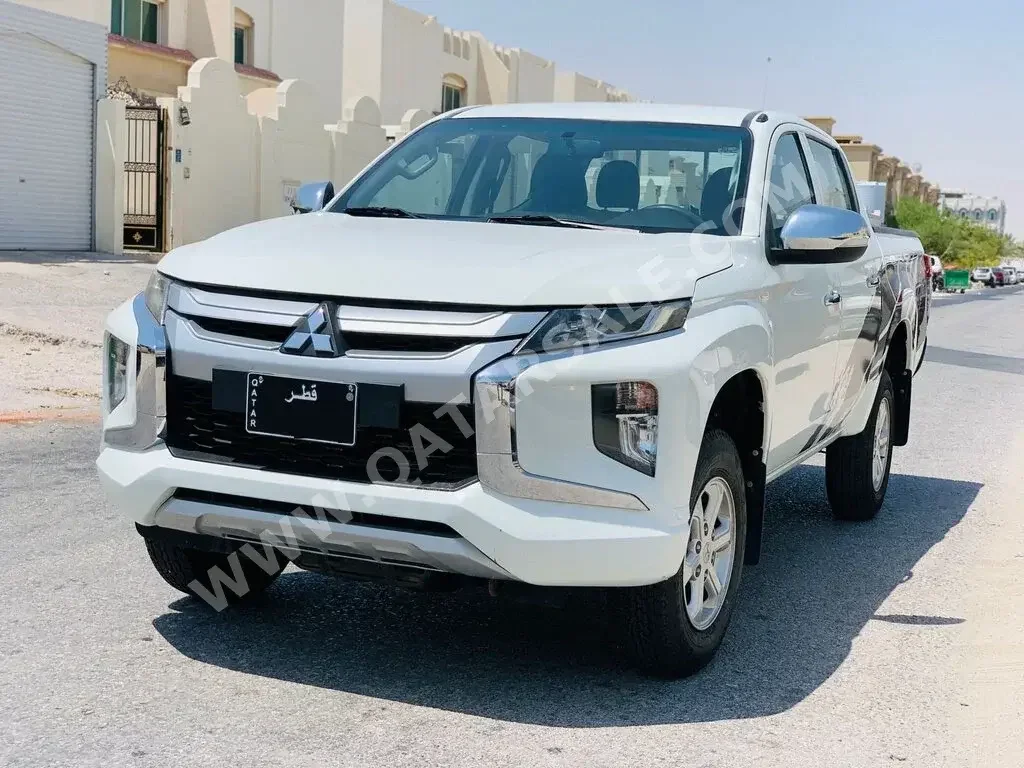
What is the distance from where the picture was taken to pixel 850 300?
5988mm

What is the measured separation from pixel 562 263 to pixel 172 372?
122 cm

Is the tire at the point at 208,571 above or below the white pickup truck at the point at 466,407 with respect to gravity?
below

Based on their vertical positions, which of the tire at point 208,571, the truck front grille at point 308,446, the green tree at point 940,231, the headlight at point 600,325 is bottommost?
the green tree at point 940,231

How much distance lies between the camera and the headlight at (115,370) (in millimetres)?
4266

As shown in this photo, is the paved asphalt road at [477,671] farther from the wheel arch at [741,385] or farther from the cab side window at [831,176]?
the cab side window at [831,176]

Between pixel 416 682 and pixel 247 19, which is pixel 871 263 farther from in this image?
pixel 247 19

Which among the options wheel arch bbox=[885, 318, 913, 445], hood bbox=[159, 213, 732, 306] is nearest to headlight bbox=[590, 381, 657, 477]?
hood bbox=[159, 213, 732, 306]

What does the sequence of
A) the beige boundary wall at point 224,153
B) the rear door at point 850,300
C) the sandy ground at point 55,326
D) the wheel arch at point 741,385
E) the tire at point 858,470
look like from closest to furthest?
the wheel arch at point 741,385 < the rear door at point 850,300 < the tire at point 858,470 < the sandy ground at point 55,326 < the beige boundary wall at point 224,153

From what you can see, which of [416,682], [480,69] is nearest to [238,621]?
[416,682]

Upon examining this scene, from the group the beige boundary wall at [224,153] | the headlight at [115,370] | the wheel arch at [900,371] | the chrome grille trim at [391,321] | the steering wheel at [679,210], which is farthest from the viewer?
the beige boundary wall at [224,153]

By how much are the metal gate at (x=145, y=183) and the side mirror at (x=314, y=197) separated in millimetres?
20797

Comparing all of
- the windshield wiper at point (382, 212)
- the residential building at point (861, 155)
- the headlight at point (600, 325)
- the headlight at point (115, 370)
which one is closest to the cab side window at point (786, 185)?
the headlight at point (600, 325)

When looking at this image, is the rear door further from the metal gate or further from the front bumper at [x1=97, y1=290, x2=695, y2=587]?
the metal gate

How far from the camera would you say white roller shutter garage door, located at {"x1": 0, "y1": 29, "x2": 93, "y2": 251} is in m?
22.3
